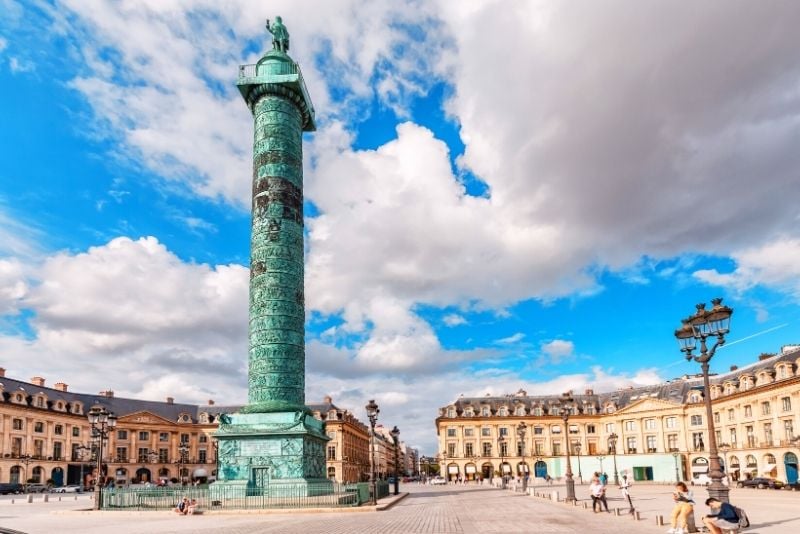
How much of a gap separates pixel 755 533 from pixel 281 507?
1607 centimetres

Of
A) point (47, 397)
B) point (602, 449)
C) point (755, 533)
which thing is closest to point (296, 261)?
point (755, 533)

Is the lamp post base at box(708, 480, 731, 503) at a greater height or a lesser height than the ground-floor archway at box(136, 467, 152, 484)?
greater

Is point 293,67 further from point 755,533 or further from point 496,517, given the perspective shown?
point 755,533

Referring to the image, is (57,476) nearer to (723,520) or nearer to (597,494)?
(597,494)

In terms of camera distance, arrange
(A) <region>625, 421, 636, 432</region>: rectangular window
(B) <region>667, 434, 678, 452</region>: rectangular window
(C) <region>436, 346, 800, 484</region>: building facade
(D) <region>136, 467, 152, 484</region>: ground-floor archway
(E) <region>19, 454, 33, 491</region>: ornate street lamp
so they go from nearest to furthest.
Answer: (C) <region>436, 346, 800, 484</region>: building facade → (E) <region>19, 454, 33, 491</region>: ornate street lamp → (B) <region>667, 434, 678, 452</region>: rectangular window → (D) <region>136, 467, 152, 484</region>: ground-floor archway → (A) <region>625, 421, 636, 432</region>: rectangular window

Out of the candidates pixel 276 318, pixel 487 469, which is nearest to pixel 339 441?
pixel 487 469

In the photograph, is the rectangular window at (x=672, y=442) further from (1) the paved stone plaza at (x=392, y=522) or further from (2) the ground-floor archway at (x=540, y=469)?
(1) the paved stone plaza at (x=392, y=522)

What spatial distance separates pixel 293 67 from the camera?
36.8 metres

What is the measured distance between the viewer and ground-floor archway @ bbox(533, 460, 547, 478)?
80.8 m

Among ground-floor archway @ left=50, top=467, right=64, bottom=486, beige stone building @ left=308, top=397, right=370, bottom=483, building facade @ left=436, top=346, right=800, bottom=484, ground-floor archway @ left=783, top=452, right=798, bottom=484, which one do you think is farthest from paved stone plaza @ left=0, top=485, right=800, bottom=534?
beige stone building @ left=308, top=397, right=370, bottom=483

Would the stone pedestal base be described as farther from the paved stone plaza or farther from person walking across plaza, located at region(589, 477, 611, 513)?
person walking across plaza, located at region(589, 477, 611, 513)

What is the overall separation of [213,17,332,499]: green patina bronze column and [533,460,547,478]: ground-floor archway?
2129 inches

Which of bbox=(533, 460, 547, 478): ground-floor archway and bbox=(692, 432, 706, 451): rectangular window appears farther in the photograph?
bbox=(533, 460, 547, 478): ground-floor archway

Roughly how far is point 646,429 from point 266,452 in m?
58.2
